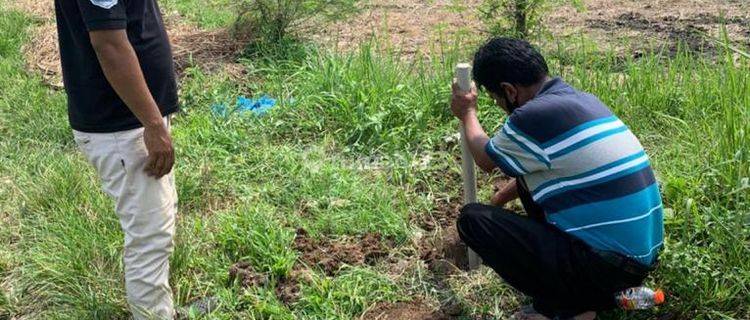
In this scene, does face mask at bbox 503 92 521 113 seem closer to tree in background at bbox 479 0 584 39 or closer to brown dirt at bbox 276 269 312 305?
brown dirt at bbox 276 269 312 305

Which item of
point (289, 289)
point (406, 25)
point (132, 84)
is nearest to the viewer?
point (132, 84)

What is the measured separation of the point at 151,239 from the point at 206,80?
2.95m

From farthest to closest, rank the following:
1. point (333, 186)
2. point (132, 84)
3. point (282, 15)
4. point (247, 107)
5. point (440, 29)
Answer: point (440, 29) → point (282, 15) → point (247, 107) → point (333, 186) → point (132, 84)

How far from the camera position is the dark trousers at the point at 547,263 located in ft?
9.23

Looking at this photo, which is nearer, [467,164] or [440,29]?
[467,164]

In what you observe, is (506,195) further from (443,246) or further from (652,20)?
(652,20)

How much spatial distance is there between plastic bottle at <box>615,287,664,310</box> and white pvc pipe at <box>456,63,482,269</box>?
28.7 inches

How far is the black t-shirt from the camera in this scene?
103 inches

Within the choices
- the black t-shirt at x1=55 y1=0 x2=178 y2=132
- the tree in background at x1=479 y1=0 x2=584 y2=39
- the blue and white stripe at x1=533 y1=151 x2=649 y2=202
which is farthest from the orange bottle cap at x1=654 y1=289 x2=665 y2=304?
the tree in background at x1=479 y1=0 x2=584 y2=39

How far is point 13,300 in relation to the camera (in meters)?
3.44

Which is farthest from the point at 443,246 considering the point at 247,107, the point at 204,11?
the point at 204,11

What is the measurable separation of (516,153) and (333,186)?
1.45 meters

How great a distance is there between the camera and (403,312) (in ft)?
10.6

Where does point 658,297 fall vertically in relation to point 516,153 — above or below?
below
